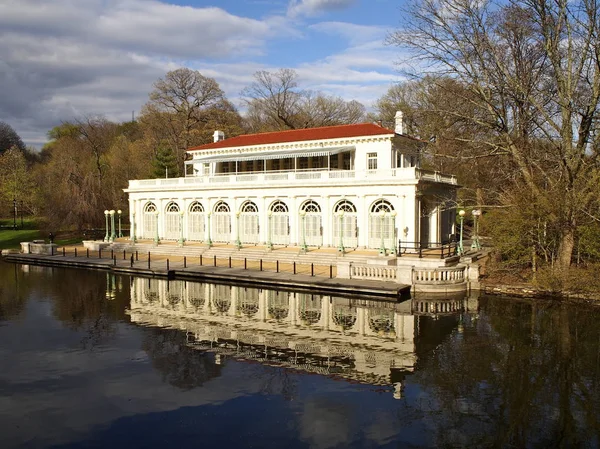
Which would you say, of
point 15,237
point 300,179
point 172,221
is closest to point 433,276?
point 300,179

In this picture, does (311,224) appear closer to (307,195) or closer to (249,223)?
(307,195)

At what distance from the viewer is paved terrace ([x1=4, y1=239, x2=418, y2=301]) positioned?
71.6 ft

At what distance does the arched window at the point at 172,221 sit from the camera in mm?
38362

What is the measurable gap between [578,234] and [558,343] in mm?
9571

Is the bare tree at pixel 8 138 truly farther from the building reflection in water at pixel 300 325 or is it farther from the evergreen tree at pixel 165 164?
the building reflection in water at pixel 300 325

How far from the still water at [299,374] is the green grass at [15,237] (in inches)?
1134

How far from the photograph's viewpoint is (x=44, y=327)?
1706cm

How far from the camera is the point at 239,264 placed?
28469 millimetres

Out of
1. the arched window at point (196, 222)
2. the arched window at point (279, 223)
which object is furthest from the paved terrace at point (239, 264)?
the arched window at point (196, 222)

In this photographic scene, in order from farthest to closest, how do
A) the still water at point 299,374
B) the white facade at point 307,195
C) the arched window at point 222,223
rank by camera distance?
the arched window at point 222,223 → the white facade at point 307,195 → the still water at point 299,374

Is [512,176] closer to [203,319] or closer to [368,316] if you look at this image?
[368,316]

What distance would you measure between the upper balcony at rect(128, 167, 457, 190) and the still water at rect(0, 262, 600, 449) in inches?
413

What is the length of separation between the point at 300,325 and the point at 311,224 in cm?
1610

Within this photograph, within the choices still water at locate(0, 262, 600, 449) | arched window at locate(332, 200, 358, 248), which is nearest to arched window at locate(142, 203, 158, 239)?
arched window at locate(332, 200, 358, 248)
